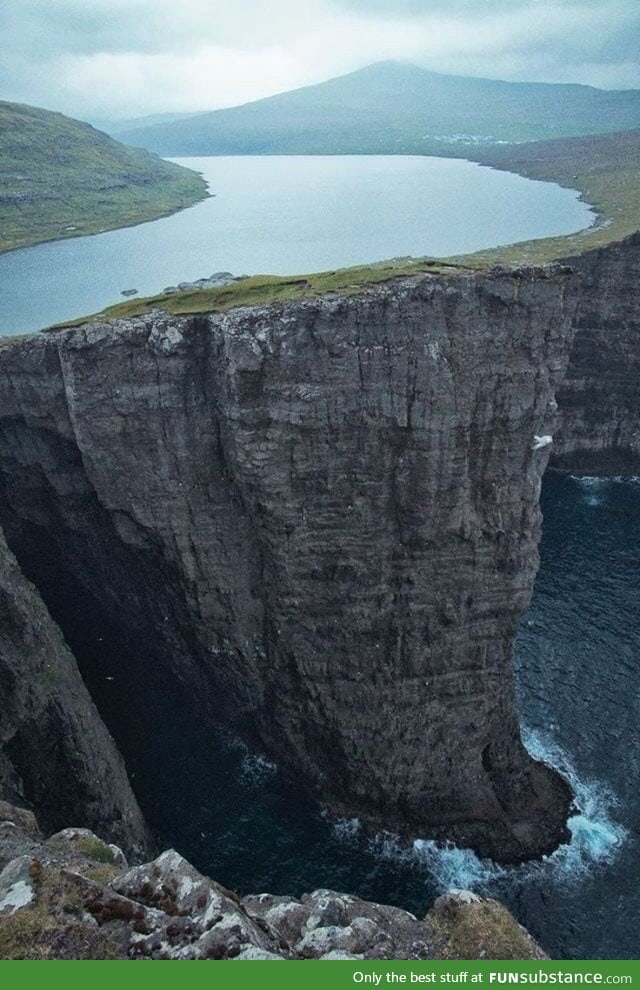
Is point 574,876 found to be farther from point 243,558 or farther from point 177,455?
point 177,455

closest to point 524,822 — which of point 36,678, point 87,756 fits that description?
point 87,756

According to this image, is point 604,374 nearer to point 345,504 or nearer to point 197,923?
point 345,504

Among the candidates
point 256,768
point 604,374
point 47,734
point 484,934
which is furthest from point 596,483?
point 484,934

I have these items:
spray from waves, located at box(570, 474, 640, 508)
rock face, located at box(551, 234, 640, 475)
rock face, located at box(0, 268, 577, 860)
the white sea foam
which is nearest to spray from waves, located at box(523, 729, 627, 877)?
rock face, located at box(0, 268, 577, 860)

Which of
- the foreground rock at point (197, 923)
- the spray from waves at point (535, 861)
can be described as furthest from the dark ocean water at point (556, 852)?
the foreground rock at point (197, 923)

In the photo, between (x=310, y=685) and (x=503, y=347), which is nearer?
(x=503, y=347)

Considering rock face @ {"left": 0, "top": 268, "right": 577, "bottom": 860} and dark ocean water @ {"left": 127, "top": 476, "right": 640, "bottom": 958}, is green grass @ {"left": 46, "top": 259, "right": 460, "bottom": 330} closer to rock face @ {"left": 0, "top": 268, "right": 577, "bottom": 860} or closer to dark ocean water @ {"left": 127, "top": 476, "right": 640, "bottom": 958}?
rock face @ {"left": 0, "top": 268, "right": 577, "bottom": 860}
